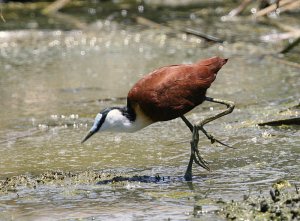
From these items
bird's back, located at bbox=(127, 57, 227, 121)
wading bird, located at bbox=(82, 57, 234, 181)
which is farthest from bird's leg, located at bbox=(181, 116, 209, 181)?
bird's back, located at bbox=(127, 57, 227, 121)

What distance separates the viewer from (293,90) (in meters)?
8.62

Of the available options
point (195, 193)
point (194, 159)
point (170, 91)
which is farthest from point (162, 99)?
point (195, 193)

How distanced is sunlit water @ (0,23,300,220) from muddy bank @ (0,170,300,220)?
0.18 feet

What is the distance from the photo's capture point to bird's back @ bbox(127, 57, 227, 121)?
5.66 metres

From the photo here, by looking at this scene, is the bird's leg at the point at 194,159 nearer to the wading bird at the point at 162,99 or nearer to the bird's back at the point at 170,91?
the wading bird at the point at 162,99

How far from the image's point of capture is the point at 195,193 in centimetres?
525

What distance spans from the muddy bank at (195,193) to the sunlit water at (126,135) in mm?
55

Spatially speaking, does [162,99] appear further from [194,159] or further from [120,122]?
[194,159]

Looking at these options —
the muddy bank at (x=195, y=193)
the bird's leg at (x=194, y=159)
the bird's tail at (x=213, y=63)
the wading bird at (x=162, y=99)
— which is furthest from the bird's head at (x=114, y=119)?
the bird's tail at (x=213, y=63)

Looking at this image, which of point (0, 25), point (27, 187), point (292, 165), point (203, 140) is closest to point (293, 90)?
point (203, 140)

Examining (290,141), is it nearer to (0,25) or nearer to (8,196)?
(8,196)

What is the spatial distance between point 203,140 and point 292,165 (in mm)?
1211

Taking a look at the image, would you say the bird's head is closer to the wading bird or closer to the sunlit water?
the wading bird

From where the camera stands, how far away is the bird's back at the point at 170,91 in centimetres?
566
